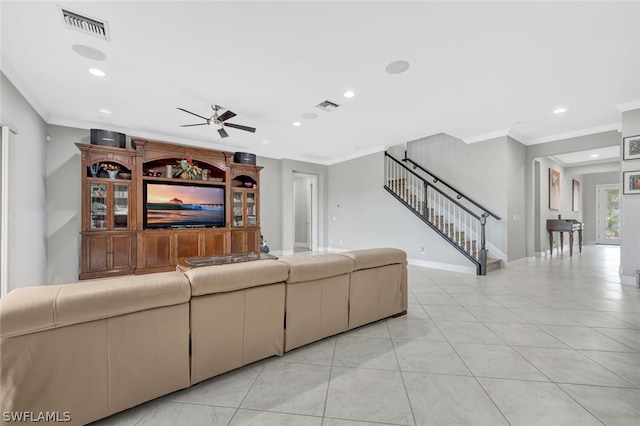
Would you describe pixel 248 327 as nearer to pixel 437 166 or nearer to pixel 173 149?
pixel 173 149

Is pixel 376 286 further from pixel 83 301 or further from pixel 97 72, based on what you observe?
pixel 97 72

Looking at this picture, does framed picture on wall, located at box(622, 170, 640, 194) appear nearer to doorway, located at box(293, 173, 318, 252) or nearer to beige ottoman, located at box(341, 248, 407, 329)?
beige ottoman, located at box(341, 248, 407, 329)

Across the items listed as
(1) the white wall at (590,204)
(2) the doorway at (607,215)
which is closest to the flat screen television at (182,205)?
(1) the white wall at (590,204)

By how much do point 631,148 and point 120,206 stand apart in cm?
897

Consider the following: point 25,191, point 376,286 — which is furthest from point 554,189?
point 25,191

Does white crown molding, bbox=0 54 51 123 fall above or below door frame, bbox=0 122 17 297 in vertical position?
above

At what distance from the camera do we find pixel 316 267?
88.4 inches

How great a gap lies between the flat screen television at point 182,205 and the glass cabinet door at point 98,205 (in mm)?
643

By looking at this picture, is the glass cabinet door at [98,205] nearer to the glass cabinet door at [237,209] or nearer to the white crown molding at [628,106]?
the glass cabinet door at [237,209]

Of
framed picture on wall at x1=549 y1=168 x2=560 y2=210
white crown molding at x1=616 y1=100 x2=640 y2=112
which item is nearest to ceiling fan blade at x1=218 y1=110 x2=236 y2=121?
white crown molding at x1=616 y1=100 x2=640 y2=112

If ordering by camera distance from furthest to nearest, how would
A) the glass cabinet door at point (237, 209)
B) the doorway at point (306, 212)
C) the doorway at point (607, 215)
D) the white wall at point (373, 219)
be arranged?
the doorway at point (607, 215) < the doorway at point (306, 212) < the glass cabinet door at point (237, 209) < the white wall at point (373, 219)

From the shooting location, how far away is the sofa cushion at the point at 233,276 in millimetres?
1713

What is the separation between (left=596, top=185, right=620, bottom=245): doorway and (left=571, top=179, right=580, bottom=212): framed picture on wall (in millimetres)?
1198

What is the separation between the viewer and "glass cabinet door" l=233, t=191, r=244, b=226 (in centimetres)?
646
